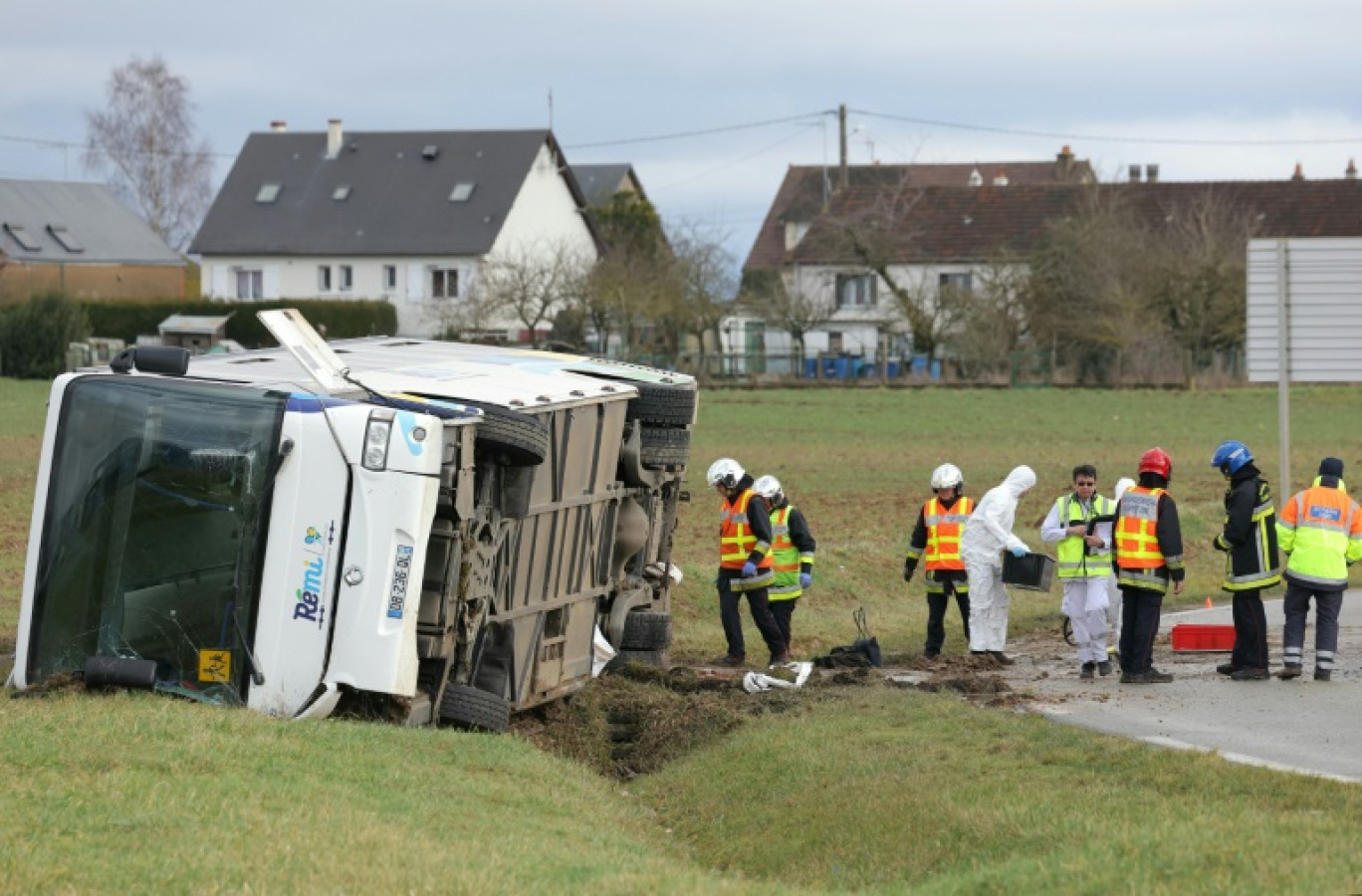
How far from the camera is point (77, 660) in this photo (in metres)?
10.8

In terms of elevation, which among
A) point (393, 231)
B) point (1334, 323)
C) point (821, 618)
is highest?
point (393, 231)

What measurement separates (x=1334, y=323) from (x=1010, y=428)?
2239 centimetres

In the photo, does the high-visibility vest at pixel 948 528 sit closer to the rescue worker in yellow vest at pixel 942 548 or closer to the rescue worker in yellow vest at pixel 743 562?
the rescue worker in yellow vest at pixel 942 548

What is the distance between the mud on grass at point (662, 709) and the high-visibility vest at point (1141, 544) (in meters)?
1.22

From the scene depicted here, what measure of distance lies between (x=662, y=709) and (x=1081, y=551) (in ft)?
12.7

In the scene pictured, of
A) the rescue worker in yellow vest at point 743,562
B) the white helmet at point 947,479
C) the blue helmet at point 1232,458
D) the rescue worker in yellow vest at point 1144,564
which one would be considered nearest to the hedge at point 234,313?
the rescue worker in yellow vest at point 743,562

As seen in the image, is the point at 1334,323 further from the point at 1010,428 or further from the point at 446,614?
the point at 1010,428

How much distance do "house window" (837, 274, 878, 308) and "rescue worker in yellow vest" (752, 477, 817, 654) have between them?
60.8 m

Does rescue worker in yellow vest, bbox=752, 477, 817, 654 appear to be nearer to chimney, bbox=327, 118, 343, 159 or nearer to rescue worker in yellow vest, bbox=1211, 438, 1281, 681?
rescue worker in yellow vest, bbox=1211, 438, 1281, 681

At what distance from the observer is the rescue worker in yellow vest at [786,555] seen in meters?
16.9

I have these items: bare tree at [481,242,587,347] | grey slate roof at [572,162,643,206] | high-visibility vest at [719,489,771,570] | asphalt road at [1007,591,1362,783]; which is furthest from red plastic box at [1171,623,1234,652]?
grey slate roof at [572,162,643,206]

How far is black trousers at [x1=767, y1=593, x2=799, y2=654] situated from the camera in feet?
55.5

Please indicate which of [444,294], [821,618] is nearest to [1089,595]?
[821,618]

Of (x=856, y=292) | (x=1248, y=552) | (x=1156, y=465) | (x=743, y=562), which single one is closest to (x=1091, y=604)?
(x=1156, y=465)
